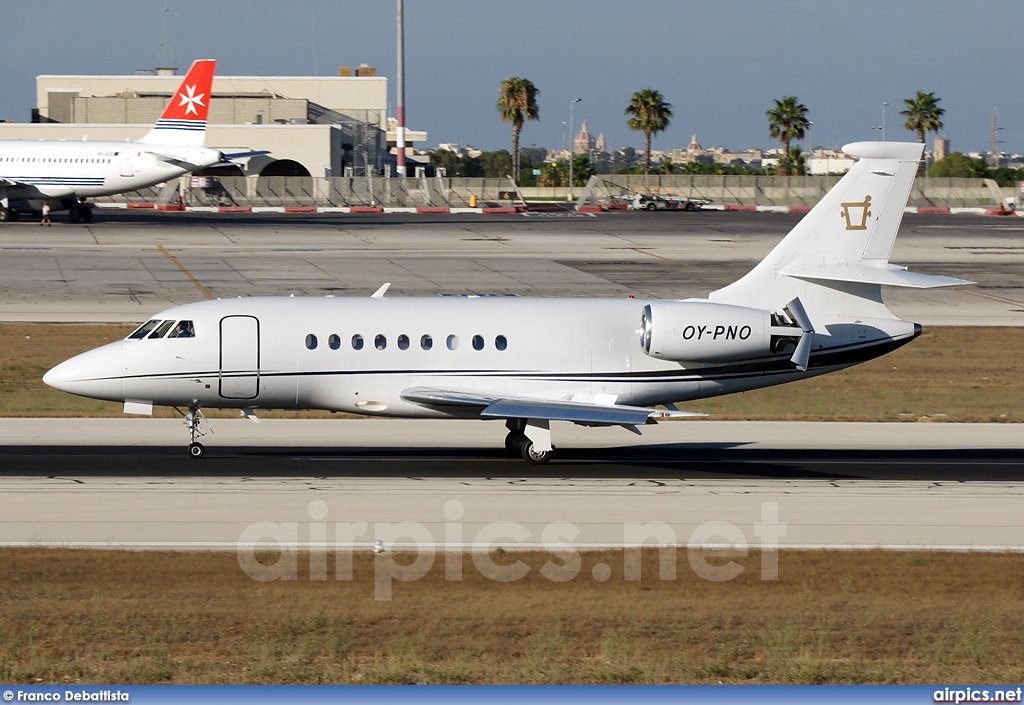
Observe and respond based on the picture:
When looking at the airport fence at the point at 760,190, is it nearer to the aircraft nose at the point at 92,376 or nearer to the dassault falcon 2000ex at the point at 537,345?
the dassault falcon 2000ex at the point at 537,345

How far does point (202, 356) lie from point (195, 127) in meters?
61.3

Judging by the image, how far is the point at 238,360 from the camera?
23.8 metres

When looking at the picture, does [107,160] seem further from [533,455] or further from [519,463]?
[533,455]

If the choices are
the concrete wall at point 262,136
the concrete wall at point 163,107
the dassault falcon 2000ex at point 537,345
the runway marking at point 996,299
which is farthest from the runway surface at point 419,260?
the concrete wall at point 163,107

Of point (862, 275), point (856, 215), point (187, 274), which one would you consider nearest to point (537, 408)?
point (862, 275)

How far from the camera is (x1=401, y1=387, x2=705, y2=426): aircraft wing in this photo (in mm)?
22562

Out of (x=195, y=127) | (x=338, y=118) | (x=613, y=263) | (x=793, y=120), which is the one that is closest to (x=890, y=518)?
(x=613, y=263)

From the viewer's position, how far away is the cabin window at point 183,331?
23.8 m

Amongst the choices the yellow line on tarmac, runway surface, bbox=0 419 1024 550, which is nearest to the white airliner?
the yellow line on tarmac

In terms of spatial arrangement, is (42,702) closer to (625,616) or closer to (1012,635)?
(625,616)

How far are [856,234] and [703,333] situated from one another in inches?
160

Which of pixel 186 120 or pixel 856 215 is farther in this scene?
pixel 186 120

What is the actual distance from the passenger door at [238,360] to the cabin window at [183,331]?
554 millimetres

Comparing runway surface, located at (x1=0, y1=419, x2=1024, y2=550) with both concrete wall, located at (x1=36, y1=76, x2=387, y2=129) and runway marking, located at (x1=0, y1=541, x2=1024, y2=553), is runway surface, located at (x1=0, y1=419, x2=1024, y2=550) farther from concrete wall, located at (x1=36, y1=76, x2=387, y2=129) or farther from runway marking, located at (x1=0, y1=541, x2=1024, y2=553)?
concrete wall, located at (x1=36, y1=76, x2=387, y2=129)
